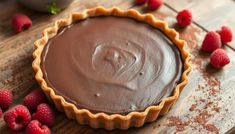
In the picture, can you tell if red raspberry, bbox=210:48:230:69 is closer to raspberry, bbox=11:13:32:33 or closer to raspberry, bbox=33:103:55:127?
raspberry, bbox=33:103:55:127

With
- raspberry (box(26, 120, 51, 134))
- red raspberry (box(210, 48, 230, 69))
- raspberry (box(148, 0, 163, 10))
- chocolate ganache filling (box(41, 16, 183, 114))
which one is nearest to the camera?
raspberry (box(26, 120, 51, 134))

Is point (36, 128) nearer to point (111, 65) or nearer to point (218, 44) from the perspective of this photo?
point (111, 65)

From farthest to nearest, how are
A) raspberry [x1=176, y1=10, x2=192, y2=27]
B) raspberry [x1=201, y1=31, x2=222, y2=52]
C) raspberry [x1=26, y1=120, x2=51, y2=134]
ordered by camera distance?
raspberry [x1=176, y1=10, x2=192, y2=27], raspberry [x1=201, y1=31, x2=222, y2=52], raspberry [x1=26, y1=120, x2=51, y2=134]

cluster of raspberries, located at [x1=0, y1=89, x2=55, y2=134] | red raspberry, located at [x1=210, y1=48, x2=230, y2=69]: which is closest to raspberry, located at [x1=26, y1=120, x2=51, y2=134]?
cluster of raspberries, located at [x1=0, y1=89, x2=55, y2=134]

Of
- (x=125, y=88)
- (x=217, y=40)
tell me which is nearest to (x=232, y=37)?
(x=217, y=40)

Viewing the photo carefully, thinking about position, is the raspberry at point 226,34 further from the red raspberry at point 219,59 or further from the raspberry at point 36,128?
the raspberry at point 36,128

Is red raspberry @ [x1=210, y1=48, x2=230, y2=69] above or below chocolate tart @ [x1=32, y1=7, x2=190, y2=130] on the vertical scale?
below
